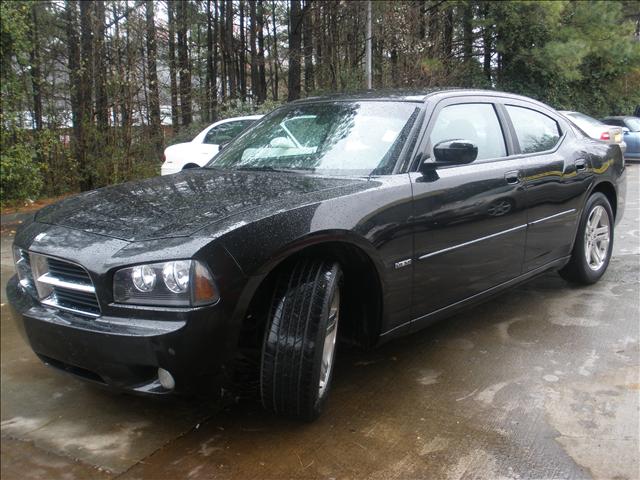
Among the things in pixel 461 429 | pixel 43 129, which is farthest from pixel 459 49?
pixel 461 429

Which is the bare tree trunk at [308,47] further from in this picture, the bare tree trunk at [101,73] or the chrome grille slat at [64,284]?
the chrome grille slat at [64,284]

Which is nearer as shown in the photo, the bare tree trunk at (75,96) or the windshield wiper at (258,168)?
the windshield wiper at (258,168)

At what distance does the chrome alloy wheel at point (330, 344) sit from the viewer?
297 centimetres

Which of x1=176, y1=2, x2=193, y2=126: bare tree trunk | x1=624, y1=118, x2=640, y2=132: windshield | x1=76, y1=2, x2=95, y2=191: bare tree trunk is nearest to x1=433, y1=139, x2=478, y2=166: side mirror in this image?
x1=76, y1=2, x2=95, y2=191: bare tree trunk

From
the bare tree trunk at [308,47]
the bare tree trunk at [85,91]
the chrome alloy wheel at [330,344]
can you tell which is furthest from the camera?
the bare tree trunk at [308,47]

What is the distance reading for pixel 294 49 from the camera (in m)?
16.9

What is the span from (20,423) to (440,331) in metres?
2.65

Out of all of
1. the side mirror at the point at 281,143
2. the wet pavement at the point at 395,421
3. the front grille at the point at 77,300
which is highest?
the side mirror at the point at 281,143

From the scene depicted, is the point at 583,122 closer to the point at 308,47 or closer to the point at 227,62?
the point at 308,47

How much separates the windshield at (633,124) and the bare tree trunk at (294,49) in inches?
325

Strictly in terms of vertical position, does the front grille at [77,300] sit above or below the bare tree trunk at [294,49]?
below

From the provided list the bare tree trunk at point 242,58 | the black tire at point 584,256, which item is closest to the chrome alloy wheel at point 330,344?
the black tire at point 584,256

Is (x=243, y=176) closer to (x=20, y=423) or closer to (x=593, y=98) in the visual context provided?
(x=20, y=423)

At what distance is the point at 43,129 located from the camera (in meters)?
9.80
